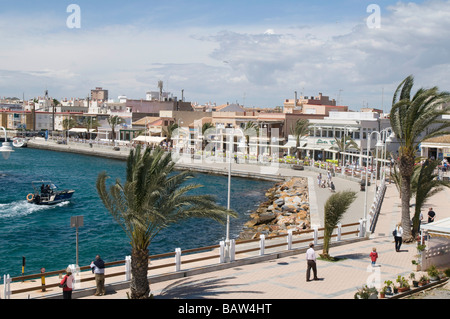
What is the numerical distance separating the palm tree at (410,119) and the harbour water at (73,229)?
11062mm

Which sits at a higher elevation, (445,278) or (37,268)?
(445,278)

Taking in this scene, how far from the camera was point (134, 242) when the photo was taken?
48.0ft

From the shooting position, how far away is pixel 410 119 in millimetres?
22141

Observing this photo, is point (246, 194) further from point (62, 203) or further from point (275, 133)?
point (275, 133)

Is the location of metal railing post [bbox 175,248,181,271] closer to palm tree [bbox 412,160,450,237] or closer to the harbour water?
the harbour water

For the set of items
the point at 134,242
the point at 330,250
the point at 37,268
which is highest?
the point at 134,242

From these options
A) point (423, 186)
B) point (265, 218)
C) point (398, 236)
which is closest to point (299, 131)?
point (265, 218)

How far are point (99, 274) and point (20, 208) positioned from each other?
2719 centimetres

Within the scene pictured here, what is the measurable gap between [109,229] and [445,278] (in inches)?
868

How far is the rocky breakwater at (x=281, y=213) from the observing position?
30.6 meters

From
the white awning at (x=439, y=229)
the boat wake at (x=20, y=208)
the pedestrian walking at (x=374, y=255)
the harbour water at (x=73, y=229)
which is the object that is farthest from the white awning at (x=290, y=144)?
the white awning at (x=439, y=229)

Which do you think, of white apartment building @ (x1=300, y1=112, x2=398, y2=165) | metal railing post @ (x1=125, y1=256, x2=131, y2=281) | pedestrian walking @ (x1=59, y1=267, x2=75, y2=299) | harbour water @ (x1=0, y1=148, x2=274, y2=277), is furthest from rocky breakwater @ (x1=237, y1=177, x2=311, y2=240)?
pedestrian walking @ (x1=59, y1=267, x2=75, y2=299)

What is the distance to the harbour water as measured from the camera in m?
26.0
